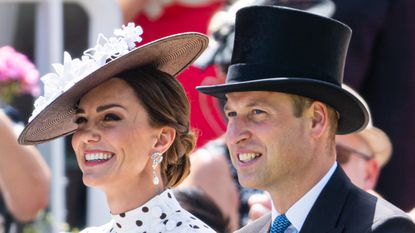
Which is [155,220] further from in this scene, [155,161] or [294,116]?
[294,116]

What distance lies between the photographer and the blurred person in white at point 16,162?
22.2ft

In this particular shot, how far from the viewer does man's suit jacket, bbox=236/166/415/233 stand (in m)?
4.59

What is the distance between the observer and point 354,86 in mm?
6898

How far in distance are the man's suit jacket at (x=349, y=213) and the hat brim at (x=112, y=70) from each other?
84cm

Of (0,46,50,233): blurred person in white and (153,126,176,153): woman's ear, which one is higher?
(153,126,176,153): woman's ear

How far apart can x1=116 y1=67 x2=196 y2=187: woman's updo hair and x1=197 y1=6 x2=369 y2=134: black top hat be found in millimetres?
362

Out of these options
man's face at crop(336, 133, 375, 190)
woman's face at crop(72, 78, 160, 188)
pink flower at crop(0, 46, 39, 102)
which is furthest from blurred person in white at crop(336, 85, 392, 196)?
pink flower at crop(0, 46, 39, 102)

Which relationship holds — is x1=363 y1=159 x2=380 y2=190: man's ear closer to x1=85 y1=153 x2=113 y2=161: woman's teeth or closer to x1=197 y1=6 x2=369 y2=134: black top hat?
x1=197 y1=6 x2=369 y2=134: black top hat

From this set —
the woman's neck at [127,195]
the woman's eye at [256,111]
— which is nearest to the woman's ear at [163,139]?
the woman's neck at [127,195]

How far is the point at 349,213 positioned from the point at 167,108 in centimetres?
87

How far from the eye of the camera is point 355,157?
6.34m

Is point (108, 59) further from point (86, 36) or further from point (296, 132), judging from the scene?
point (86, 36)

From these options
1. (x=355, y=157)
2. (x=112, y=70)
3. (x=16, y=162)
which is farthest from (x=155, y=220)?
(x=16, y=162)

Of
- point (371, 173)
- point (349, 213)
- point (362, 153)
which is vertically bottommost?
point (371, 173)
